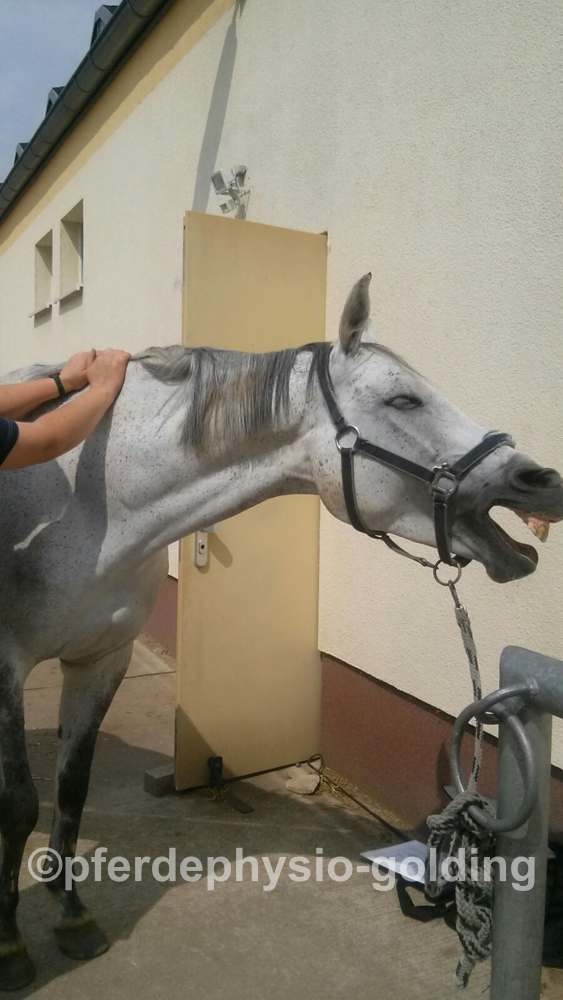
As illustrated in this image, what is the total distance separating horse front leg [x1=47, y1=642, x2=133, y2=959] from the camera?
7.27 ft

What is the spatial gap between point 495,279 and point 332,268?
1.05 m

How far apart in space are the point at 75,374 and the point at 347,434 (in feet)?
2.44

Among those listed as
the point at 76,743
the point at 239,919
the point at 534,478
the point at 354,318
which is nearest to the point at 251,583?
the point at 76,743

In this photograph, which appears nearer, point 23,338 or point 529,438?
point 529,438

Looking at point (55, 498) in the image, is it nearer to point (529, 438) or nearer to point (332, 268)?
point (529, 438)

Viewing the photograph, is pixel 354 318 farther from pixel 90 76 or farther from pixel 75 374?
pixel 90 76

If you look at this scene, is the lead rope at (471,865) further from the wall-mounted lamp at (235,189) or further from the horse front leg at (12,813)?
the wall-mounted lamp at (235,189)

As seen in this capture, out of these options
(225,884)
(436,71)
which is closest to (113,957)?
(225,884)

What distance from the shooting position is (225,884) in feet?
8.27

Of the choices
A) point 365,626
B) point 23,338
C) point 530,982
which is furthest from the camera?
point 23,338

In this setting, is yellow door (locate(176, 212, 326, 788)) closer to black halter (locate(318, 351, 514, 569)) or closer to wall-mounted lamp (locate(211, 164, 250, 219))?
wall-mounted lamp (locate(211, 164, 250, 219))

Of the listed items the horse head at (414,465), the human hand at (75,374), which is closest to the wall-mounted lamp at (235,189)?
the human hand at (75,374)

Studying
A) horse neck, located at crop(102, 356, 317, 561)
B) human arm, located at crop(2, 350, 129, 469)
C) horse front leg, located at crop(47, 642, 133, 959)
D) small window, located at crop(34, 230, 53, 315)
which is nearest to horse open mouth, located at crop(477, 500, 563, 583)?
horse neck, located at crop(102, 356, 317, 561)

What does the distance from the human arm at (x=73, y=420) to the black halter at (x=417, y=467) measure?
0.55 m
